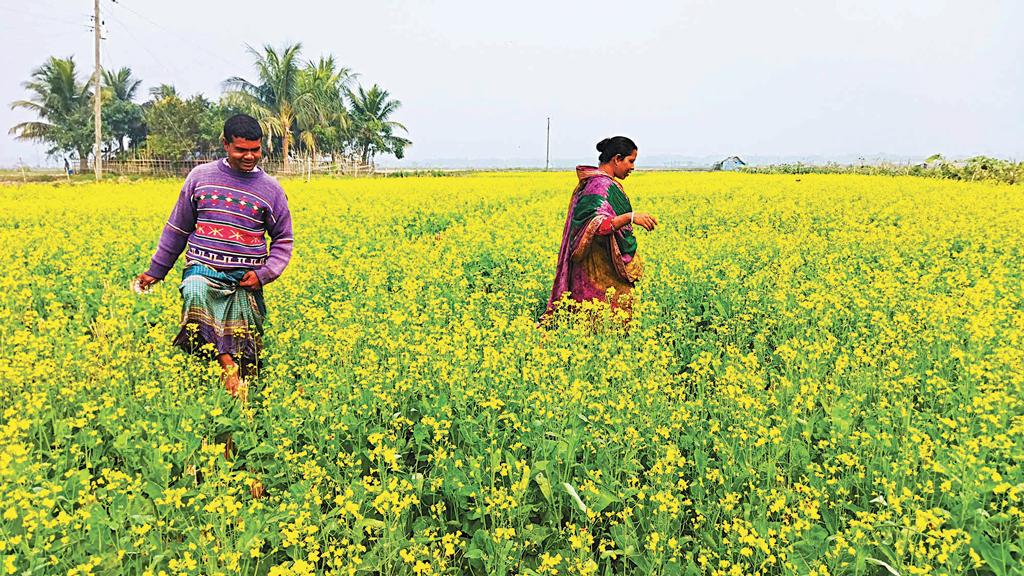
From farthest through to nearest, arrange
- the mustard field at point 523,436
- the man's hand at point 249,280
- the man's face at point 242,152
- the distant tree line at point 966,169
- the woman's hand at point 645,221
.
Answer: the distant tree line at point 966,169 → the woman's hand at point 645,221 → the man's hand at point 249,280 → the man's face at point 242,152 → the mustard field at point 523,436

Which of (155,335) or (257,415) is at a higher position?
(155,335)

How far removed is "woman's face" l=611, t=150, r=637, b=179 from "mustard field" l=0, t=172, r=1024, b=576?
1224 mm

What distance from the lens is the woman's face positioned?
5.73 metres

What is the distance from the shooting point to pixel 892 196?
15.9m

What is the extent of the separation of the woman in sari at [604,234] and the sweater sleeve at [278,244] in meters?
2.32

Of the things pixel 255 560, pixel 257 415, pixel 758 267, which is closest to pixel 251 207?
pixel 257 415

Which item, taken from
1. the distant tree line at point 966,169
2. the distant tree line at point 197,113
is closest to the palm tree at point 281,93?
the distant tree line at point 197,113

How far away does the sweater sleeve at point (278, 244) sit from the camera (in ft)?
14.4

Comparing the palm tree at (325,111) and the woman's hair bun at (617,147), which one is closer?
the woman's hair bun at (617,147)

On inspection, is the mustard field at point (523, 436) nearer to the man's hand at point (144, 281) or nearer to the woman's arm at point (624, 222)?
the man's hand at point (144, 281)

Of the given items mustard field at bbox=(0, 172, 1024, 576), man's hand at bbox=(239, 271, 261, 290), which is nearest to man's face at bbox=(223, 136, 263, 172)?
man's hand at bbox=(239, 271, 261, 290)

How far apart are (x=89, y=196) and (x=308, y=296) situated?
13731mm

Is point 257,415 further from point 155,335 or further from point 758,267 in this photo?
point 758,267

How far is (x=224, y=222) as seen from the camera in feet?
13.9
